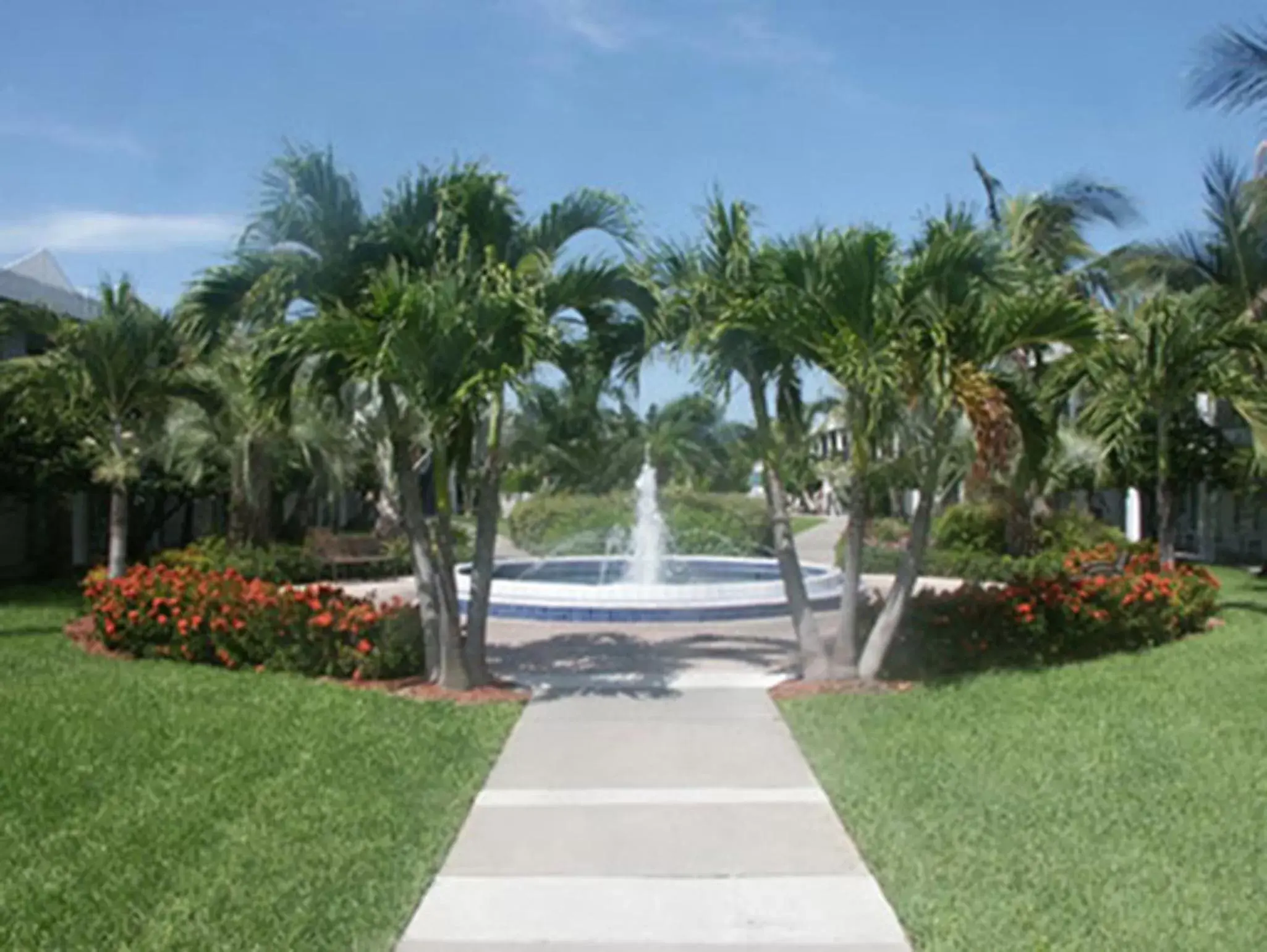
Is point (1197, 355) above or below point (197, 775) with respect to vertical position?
above

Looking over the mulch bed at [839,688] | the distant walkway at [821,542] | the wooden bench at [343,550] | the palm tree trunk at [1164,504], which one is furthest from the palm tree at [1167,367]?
the wooden bench at [343,550]

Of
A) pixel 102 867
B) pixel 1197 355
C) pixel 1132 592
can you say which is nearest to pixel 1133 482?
pixel 1197 355

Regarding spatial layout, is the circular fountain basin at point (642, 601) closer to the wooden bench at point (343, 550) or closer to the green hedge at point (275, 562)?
the green hedge at point (275, 562)

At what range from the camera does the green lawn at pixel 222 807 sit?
484cm

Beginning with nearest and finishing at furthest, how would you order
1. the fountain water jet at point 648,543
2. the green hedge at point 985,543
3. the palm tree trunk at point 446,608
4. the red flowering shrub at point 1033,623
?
1. the palm tree trunk at point 446,608
2. the red flowering shrub at point 1033,623
3. the green hedge at point 985,543
4. the fountain water jet at point 648,543

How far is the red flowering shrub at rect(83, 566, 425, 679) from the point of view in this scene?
10766 mm

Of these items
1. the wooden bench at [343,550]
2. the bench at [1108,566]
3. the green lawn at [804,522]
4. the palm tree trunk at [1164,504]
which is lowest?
the green lawn at [804,522]

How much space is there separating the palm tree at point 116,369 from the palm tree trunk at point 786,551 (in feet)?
27.5

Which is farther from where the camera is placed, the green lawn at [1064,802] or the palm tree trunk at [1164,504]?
the palm tree trunk at [1164,504]

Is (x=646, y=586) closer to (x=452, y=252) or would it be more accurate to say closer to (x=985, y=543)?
(x=452, y=252)

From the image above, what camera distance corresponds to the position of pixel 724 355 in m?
10.6

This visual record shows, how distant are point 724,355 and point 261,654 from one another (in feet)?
17.0

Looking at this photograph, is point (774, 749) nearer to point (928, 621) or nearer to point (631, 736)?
point (631, 736)

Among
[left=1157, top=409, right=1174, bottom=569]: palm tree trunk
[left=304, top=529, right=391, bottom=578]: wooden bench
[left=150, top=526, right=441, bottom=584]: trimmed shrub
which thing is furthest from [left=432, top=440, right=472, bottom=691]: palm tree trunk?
[left=304, top=529, right=391, bottom=578]: wooden bench
